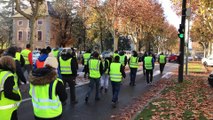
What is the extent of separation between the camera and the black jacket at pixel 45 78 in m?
5.21

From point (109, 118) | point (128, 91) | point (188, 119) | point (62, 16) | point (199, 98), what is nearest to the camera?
point (188, 119)

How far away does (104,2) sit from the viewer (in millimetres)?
42625

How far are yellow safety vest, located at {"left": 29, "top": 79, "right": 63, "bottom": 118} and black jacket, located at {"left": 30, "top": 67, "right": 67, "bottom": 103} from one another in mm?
57

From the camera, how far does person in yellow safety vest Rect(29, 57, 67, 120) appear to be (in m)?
5.24

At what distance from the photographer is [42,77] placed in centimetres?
521

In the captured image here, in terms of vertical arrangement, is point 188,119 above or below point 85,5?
below

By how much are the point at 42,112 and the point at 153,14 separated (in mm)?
47118

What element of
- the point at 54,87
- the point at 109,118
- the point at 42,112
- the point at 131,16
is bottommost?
the point at 109,118

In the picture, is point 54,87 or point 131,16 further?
point 131,16

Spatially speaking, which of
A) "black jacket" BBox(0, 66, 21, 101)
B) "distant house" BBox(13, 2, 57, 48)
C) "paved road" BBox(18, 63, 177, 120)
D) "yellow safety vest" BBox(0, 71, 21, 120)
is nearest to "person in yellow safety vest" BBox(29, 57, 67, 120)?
"black jacket" BBox(0, 66, 21, 101)

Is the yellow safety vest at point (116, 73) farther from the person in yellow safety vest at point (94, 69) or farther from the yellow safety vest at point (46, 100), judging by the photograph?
the yellow safety vest at point (46, 100)

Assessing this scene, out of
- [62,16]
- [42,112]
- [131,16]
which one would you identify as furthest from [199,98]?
[62,16]

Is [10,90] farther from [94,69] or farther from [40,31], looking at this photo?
[40,31]

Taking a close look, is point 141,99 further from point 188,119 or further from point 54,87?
point 54,87
